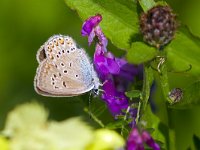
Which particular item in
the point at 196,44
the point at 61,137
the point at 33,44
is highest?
the point at 61,137

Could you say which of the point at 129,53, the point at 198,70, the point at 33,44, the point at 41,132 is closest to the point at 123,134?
the point at 129,53

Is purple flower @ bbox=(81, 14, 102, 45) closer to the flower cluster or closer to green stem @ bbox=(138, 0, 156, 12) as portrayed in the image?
the flower cluster

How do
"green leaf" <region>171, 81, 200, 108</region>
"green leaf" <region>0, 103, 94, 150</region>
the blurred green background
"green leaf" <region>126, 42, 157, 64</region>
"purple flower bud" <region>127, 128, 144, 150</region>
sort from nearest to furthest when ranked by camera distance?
1. "green leaf" <region>0, 103, 94, 150</region>
2. "purple flower bud" <region>127, 128, 144, 150</region>
3. "green leaf" <region>126, 42, 157, 64</region>
4. "green leaf" <region>171, 81, 200, 108</region>
5. the blurred green background

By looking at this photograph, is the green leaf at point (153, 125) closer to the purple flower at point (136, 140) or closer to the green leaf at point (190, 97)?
the green leaf at point (190, 97)

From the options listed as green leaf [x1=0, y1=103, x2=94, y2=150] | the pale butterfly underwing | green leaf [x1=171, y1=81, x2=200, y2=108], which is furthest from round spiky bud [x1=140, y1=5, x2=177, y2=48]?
green leaf [x1=0, y1=103, x2=94, y2=150]

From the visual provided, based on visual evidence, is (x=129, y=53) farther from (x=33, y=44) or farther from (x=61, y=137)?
(x=33, y=44)

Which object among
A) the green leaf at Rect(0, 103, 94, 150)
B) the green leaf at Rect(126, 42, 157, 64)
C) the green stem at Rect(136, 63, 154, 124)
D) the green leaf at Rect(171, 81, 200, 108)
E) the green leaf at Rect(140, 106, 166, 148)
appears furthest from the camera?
the green leaf at Rect(140, 106, 166, 148)

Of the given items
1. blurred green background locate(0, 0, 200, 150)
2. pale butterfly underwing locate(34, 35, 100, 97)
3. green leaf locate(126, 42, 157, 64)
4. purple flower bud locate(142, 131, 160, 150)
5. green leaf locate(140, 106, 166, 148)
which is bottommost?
blurred green background locate(0, 0, 200, 150)
